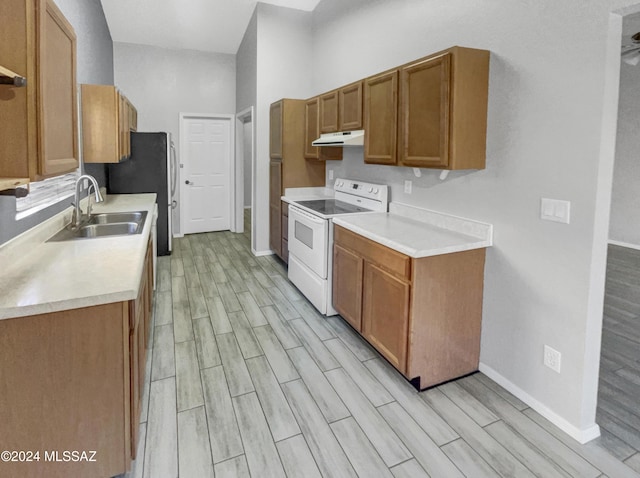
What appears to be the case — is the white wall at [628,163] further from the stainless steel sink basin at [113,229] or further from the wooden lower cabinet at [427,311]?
the stainless steel sink basin at [113,229]

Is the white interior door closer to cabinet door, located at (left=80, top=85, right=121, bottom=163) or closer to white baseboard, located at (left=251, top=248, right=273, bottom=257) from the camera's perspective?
white baseboard, located at (left=251, top=248, right=273, bottom=257)

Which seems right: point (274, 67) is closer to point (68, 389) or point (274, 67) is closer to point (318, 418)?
point (318, 418)

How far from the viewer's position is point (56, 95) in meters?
1.62

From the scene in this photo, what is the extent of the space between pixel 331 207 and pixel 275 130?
1.65 metres

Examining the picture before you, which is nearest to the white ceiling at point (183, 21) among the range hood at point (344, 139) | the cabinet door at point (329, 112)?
the cabinet door at point (329, 112)

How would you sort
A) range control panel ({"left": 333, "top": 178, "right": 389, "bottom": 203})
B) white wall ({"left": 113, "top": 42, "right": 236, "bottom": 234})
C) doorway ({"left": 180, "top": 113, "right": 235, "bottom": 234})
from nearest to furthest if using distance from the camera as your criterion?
1. range control panel ({"left": 333, "top": 178, "right": 389, "bottom": 203})
2. white wall ({"left": 113, "top": 42, "right": 236, "bottom": 234})
3. doorway ({"left": 180, "top": 113, "right": 235, "bottom": 234})

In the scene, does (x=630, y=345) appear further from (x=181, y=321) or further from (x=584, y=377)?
(x=181, y=321)

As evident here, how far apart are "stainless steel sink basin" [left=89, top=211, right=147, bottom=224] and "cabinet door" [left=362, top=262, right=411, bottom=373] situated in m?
1.92

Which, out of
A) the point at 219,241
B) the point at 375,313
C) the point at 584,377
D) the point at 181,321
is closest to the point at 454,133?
the point at 375,313

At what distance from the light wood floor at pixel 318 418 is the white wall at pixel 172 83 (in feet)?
13.7

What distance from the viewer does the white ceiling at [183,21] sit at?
4.89 meters

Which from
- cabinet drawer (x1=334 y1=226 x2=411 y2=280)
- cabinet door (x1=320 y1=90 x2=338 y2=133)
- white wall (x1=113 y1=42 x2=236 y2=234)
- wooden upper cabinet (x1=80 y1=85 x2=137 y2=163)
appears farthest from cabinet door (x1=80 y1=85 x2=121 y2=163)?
white wall (x1=113 y1=42 x2=236 y2=234)

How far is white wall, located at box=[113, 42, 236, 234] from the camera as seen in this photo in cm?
620

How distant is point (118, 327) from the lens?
160 cm
